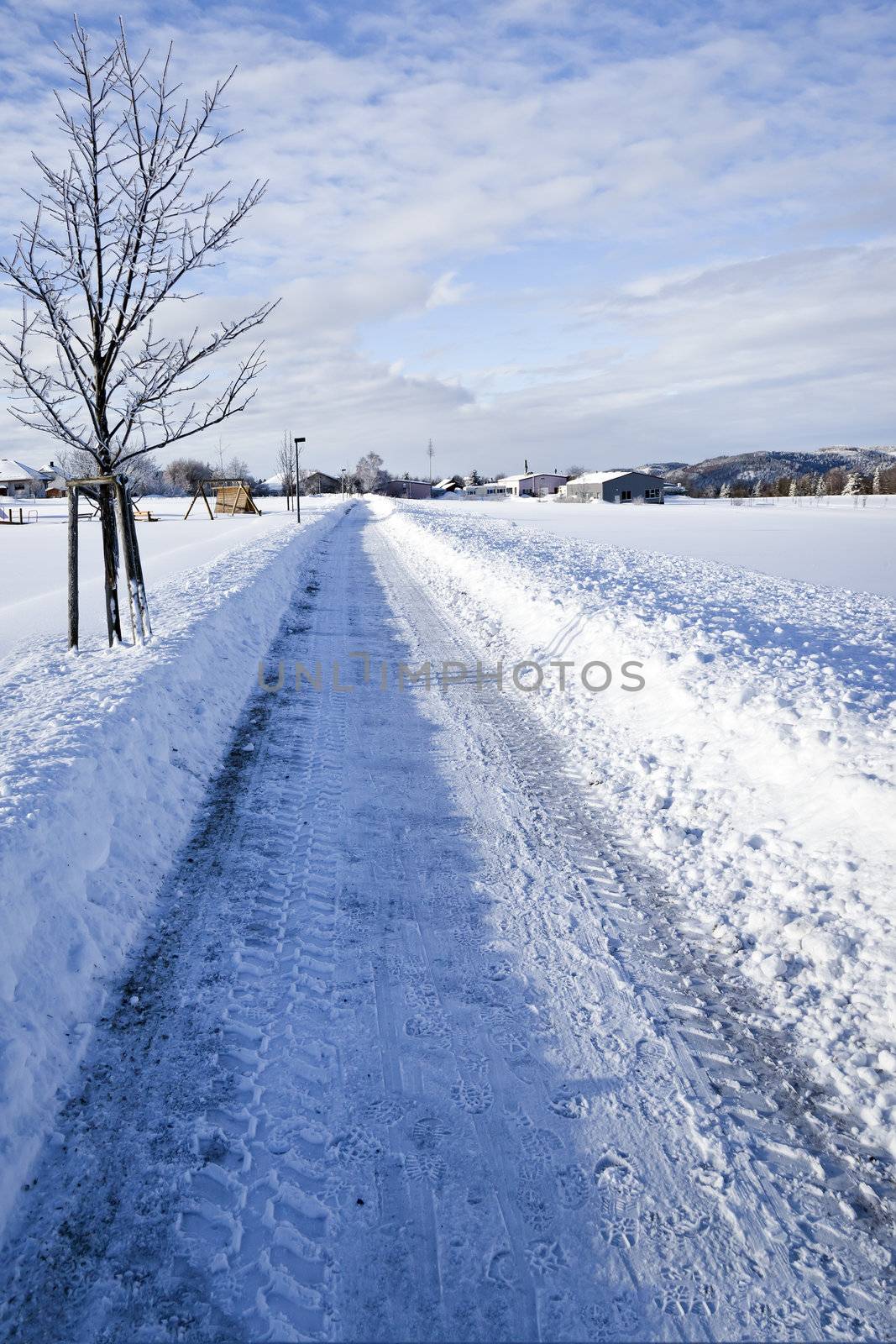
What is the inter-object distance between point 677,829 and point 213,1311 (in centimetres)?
362

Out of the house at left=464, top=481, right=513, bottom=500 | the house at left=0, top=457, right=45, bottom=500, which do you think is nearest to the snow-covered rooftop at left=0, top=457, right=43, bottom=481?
the house at left=0, top=457, right=45, bottom=500

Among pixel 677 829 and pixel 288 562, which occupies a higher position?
pixel 288 562

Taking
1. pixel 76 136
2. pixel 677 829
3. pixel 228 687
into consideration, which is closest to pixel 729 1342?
pixel 677 829

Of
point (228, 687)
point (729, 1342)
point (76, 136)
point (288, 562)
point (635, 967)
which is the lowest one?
point (729, 1342)

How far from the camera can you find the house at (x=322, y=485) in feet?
414

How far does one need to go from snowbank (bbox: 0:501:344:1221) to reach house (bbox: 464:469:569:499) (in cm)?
12144

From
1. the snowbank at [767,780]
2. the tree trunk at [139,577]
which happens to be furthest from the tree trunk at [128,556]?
the snowbank at [767,780]

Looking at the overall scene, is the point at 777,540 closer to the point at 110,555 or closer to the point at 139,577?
the point at 139,577

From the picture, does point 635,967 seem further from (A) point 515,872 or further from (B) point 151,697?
(B) point 151,697

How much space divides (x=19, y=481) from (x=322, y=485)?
5972 centimetres

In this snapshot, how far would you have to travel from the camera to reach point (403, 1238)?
2252mm

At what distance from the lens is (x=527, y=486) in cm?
12812

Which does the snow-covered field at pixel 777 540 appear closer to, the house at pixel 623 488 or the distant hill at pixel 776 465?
the house at pixel 623 488

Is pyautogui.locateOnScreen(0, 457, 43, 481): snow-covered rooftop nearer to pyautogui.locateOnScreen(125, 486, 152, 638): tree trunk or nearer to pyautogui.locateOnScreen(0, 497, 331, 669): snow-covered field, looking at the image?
pyautogui.locateOnScreen(0, 497, 331, 669): snow-covered field
